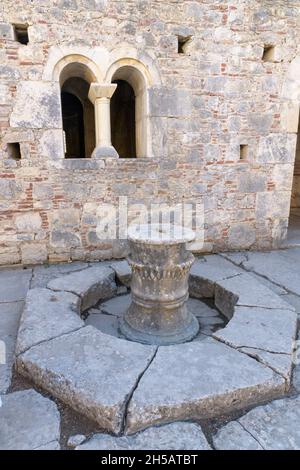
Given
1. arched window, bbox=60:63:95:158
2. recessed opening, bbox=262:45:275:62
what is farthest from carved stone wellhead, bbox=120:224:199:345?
arched window, bbox=60:63:95:158

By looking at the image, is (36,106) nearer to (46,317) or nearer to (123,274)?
(123,274)

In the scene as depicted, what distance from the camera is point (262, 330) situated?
225 cm

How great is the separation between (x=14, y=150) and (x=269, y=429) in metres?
3.64

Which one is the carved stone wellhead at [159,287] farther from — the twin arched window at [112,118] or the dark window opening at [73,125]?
the dark window opening at [73,125]

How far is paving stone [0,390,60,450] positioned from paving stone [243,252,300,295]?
2489mm

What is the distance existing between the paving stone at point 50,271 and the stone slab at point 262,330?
2017 mm

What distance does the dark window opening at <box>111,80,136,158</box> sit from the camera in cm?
760

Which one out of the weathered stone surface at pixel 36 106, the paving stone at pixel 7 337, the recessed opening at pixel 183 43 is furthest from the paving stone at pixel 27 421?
the recessed opening at pixel 183 43

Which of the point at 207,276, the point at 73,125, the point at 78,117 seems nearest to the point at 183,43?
the point at 207,276

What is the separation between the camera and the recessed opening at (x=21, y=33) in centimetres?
348

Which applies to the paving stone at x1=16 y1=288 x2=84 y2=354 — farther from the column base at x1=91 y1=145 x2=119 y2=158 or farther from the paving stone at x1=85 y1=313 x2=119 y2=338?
the column base at x1=91 y1=145 x2=119 y2=158

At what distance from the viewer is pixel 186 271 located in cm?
253
